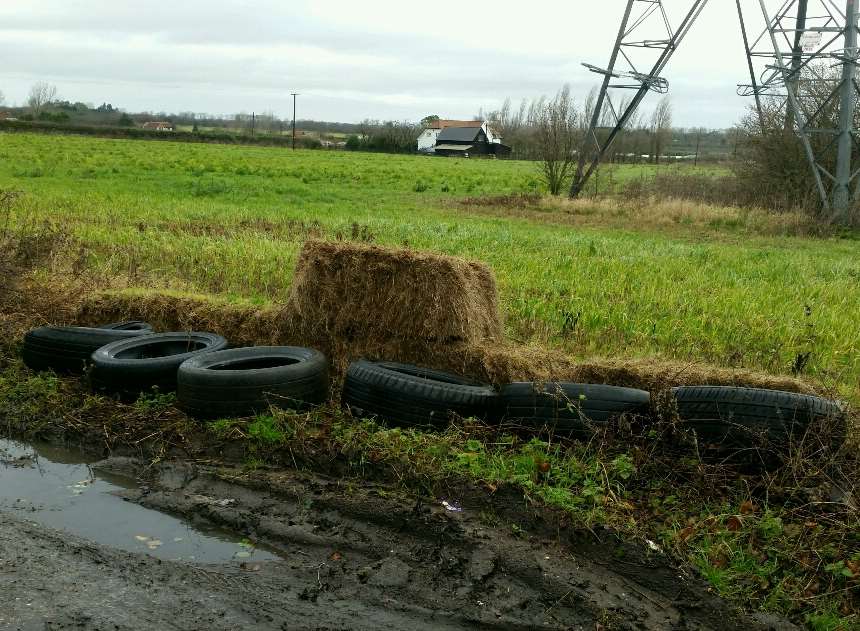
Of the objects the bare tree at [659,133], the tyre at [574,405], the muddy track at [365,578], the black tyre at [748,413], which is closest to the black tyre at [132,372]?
the muddy track at [365,578]

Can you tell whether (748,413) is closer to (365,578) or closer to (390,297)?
(365,578)

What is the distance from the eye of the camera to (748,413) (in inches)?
227

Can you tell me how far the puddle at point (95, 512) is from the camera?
4875 mm

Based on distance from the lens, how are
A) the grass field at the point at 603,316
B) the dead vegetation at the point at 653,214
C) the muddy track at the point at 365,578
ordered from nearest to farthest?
the muddy track at the point at 365,578 → the grass field at the point at 603,316 → the dead vegetation at the point at 653,214

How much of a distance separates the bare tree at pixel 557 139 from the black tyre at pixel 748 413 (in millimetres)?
26472

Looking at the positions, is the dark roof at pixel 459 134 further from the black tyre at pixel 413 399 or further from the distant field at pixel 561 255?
the black tyre at pixel 413 399

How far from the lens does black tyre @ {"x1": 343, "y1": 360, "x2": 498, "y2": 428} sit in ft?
21.2

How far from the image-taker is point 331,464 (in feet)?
19.6

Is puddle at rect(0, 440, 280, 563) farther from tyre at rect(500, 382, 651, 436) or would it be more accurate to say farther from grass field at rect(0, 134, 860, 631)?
tyre at rect(500, 382, 651, 436)

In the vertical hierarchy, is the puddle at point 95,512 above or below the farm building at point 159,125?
below

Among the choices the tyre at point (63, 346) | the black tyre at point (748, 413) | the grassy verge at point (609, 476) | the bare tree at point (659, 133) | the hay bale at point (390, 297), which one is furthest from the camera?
the bare tree at point (659, 133)

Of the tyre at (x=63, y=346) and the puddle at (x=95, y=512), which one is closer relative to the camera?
the puddle at (x=95, y=512)

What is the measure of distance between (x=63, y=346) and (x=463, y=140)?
105m

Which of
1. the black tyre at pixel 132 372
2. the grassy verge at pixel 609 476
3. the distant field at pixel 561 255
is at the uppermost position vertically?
the distant field at pixel 561 255
